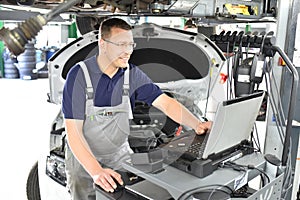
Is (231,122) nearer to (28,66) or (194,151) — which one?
(194,151)

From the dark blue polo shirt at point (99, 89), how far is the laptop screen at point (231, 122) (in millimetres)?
807

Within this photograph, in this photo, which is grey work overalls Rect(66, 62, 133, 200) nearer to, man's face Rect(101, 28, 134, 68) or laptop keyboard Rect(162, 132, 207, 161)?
man's face Rect(101, 28, 134, 68)

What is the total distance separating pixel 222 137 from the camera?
1346mm

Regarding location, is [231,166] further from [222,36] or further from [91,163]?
[222,36]

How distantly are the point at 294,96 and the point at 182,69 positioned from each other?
1.41 m

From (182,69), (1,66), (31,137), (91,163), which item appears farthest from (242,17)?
(1,66)

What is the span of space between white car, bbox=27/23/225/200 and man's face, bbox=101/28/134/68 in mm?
579

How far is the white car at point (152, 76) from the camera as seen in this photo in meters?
2.44

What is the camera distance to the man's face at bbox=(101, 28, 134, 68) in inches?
73.8

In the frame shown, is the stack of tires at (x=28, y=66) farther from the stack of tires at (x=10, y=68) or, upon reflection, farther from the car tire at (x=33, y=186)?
the car tire at (x=33, y=186)

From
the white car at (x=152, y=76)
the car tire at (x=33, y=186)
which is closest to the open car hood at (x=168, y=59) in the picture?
Answer: the white car at (x=152, y=76)

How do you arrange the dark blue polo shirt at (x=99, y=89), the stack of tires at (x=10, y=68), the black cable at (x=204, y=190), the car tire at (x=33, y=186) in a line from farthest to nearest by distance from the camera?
the stack of tires at (x=10, y=68) → the car tire at (x=33, y=186) → the dark blue polo shirt at (x=99, y=89) → the black cable at (x=204, y=190)

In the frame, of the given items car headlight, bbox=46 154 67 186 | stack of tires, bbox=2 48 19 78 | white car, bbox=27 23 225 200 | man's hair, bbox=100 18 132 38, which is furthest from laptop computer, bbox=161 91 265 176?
stack of tires, bbox=2 48 19 78

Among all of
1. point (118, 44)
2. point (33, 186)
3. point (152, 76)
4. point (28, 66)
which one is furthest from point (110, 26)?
point (28, 66)
